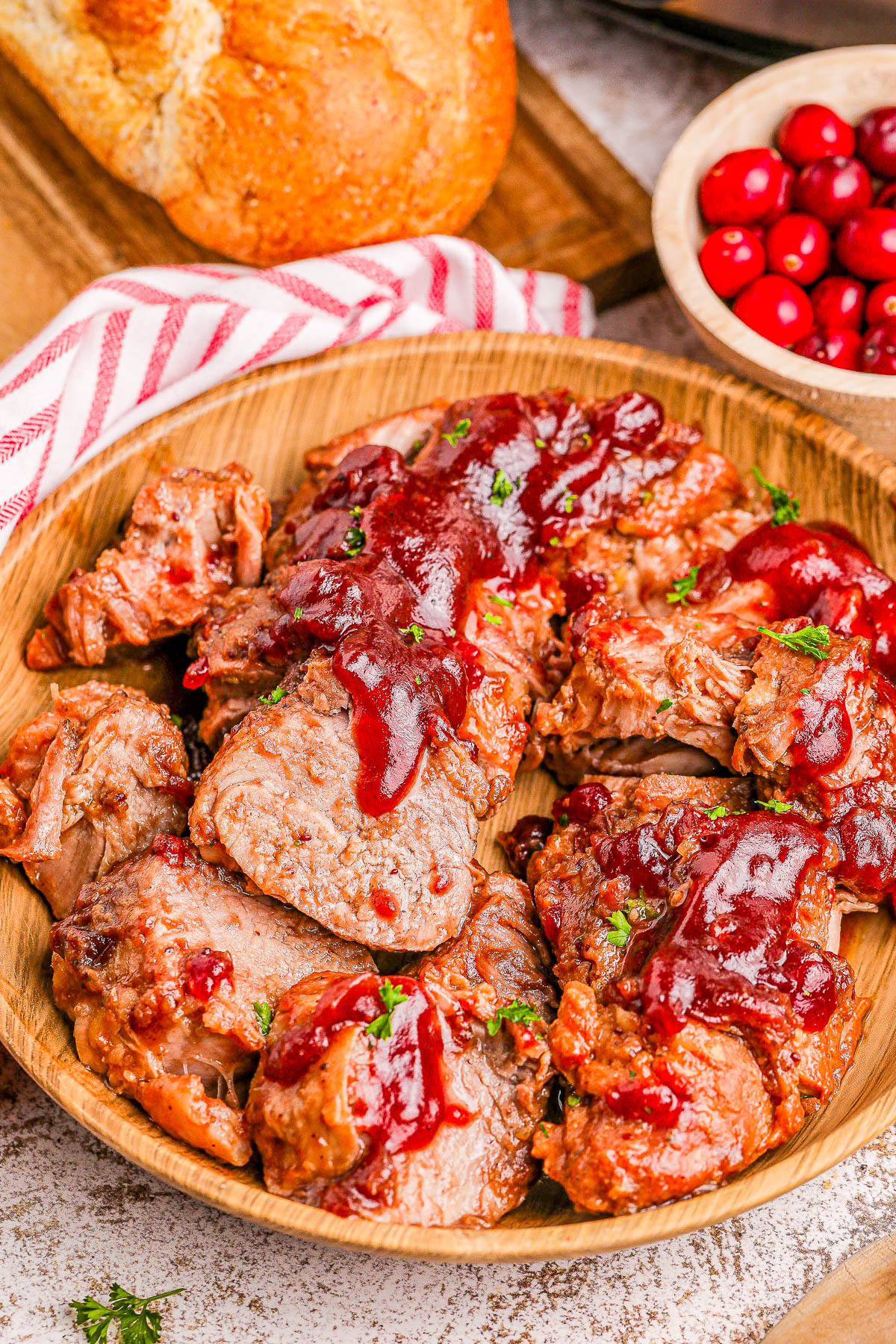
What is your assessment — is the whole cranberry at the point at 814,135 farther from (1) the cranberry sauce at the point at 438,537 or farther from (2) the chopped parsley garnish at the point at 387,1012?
(2) the chopped parsley garnish at the point at 387,1012

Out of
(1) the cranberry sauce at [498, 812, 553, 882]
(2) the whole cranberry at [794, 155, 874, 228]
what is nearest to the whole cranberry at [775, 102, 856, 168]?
(2) the whole cranberry at [794, 155, 874, 228]

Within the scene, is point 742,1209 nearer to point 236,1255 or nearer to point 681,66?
point 236,1255

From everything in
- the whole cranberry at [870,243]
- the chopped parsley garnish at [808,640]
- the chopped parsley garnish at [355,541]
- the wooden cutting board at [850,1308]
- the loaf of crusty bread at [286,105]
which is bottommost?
the wooden cutting board at [850,1308]

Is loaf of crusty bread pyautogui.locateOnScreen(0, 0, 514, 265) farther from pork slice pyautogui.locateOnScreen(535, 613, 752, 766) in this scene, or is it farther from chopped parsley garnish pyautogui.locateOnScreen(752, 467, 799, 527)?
pork slice pyautogui.locateOnScreen(535, 613, 752, 766)

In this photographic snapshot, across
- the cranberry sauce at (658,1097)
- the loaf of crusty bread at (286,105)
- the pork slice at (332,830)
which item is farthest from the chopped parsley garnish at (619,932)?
the loaf of crusty bread at (286,105)

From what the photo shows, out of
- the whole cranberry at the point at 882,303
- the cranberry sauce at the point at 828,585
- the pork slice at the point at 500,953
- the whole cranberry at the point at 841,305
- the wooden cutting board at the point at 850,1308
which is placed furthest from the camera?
the whole cranberry at the point at 841,305

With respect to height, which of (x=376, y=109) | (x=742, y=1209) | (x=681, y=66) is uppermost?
(x=376, y=109)

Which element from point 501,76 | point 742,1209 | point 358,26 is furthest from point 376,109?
point 742,1209

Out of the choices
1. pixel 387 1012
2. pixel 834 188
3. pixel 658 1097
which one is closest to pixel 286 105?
pixel 834 188
